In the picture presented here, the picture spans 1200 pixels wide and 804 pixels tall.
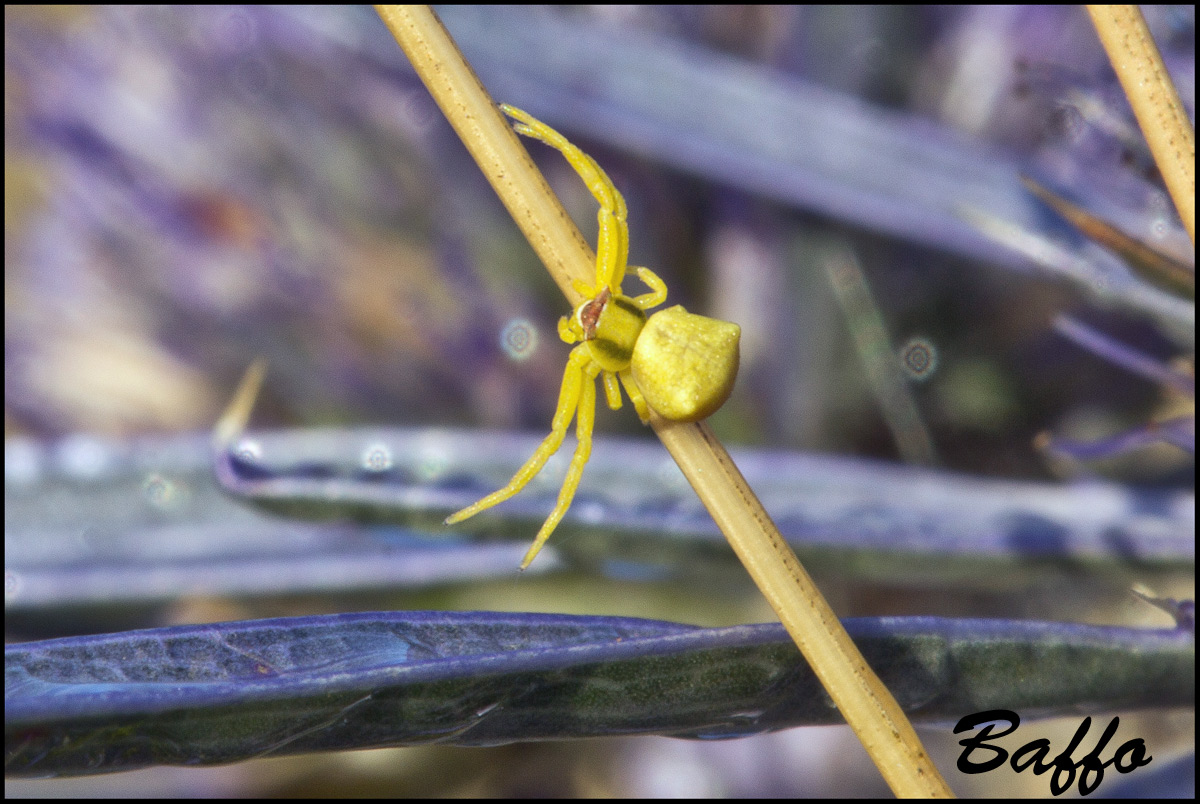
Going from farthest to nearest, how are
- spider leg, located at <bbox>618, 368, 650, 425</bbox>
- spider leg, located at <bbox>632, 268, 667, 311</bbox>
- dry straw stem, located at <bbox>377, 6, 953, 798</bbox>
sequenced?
spider leg, located at <bbox>632, 268, 667, 311</bbox> → spider leg, located at <bbox>618, 368, 650, 425</bbox> → dry straw stem, located at <bbox>377, 6, 953, 798</bbox>

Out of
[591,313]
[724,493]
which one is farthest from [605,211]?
[724,493]

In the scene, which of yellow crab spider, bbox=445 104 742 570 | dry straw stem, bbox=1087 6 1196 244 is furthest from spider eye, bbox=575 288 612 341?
dry straw stem, bbox=1087 6 1196 244

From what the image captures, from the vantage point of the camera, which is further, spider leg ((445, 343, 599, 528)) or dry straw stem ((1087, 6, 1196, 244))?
spider leg ((445, 343, 599, 528))

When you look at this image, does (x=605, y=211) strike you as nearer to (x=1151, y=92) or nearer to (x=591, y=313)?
(x=591, y=313)

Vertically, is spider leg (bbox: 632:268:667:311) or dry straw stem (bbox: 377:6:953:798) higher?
spider leg (bbox: 632:268:667:311)

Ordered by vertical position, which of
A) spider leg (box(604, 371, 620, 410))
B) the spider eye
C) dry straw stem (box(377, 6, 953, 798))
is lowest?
dry straw stem (box(377, 6, 953, 798))

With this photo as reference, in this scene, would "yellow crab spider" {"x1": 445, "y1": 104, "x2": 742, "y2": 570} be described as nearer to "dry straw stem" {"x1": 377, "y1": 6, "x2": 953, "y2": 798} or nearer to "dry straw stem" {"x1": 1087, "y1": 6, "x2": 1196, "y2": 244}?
"dry straw stem" {"x1": 377, "y1": 6, "x2": 953, "y2": 798}

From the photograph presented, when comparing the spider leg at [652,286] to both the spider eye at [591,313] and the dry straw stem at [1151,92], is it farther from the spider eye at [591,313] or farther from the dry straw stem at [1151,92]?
the dry straw stem at [1151,92]

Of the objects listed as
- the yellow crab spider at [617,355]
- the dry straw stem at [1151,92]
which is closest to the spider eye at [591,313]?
the yellow crab spider at [617,355]
